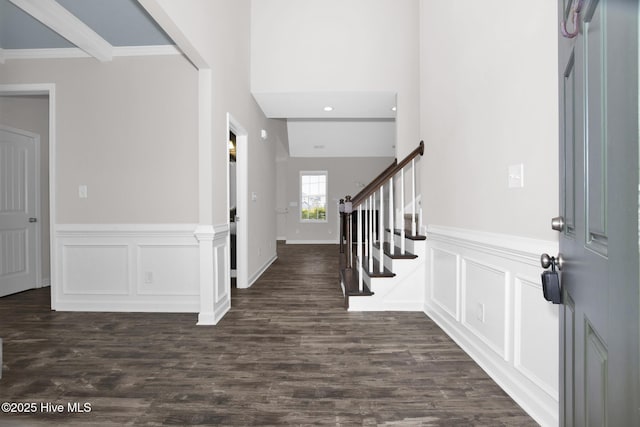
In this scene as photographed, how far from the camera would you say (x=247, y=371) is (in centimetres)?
215

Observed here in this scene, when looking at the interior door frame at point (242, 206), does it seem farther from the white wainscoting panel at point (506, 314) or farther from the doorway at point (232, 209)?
the white wainscoting panel at point (506, 314)

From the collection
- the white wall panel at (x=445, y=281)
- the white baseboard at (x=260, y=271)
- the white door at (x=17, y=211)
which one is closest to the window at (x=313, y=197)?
the white baseboard at (x=260, y=271)

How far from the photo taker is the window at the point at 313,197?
1021cm

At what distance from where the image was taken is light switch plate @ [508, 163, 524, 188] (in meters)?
1.82

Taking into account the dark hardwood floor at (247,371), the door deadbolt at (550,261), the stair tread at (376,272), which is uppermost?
the door deadbolt at (550,261)

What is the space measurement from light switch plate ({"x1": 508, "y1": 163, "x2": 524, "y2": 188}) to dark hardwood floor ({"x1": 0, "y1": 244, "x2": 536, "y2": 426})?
1.18m

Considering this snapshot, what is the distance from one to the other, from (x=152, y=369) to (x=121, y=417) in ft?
1.63

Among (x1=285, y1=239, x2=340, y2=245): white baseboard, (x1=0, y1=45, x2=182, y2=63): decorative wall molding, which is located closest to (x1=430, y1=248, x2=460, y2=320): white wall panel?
(x1=0, y1=45, x2=182, y2=63): decorative wall molding

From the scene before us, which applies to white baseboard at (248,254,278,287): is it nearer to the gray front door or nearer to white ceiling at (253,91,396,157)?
white ceiling at (253,91,396,157)

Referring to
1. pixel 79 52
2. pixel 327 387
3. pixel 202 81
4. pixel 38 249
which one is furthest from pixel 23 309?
pixel 327 387

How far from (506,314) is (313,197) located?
A: 27.8ft

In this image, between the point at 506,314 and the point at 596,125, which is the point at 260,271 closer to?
the point at 506,314

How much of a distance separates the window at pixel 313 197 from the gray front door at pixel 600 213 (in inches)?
361

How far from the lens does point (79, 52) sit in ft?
11.4
